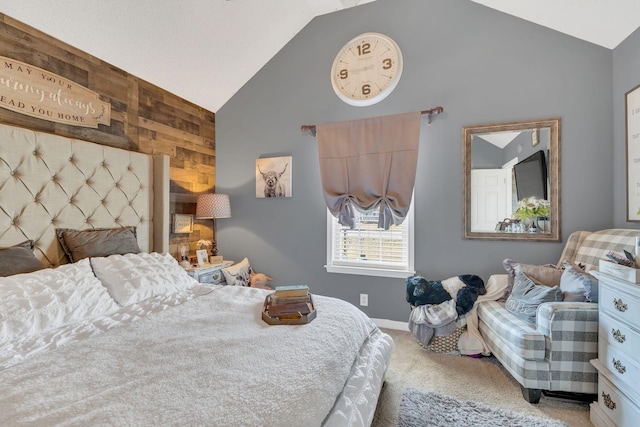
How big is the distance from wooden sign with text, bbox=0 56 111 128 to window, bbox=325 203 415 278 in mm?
2209

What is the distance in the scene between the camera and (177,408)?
0.82 m

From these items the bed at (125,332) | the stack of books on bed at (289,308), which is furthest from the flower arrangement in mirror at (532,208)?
the stack of books on bed at (289,308)

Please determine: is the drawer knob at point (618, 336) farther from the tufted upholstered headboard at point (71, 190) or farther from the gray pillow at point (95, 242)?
the tufted upholstered headboard at point (71, 190)

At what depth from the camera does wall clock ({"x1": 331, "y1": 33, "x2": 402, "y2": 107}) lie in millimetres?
2850

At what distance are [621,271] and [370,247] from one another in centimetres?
184

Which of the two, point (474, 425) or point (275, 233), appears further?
point (275, 233)

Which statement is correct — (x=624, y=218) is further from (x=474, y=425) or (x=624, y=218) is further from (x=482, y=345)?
(x=474, y=425)

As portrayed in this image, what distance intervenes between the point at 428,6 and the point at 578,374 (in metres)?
3.12

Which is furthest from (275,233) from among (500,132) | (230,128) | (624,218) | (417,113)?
(624,218)

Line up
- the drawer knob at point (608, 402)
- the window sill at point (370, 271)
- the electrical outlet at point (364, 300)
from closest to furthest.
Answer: the drawer knob at point (608, 402)
the window sill at point (370, 271)
the electrical outlet at point (364, 300)

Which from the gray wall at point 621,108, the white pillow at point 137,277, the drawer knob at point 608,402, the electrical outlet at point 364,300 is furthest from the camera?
the electrical outlet at point 364,300

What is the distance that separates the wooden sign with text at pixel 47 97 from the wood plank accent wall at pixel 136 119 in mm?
46

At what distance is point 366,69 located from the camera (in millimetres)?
2939

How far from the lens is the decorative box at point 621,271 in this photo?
1.38 m
